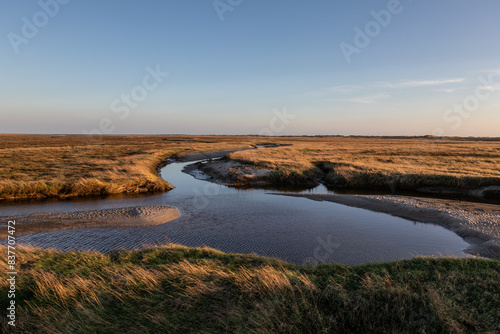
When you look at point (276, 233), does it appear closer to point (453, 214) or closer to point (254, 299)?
point (254, 299)

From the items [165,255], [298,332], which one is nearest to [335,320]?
[298,332]

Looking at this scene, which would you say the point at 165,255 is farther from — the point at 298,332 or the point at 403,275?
the point at 403,275

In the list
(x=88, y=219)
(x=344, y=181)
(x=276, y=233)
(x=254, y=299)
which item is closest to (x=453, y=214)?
(x=276, y=233)

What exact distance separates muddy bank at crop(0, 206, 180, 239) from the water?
809 millimetres

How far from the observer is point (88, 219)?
1628 cm

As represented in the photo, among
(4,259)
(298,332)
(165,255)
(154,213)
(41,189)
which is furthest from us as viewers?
(41,189)

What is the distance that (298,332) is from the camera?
5.02m

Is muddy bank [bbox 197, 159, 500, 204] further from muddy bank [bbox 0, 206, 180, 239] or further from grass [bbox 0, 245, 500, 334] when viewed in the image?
grass [bbox 0, 245, 500, 334]

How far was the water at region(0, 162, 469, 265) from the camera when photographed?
12.2 m

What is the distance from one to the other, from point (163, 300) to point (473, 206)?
22006mm

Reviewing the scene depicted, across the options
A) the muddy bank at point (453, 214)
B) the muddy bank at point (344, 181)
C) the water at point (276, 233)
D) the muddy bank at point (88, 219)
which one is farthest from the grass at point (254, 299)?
the muddy bank at point (344, 181)

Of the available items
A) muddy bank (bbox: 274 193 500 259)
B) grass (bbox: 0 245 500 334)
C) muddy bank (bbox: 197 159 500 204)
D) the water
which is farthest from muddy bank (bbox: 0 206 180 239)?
muddy bank (bbox: 197 159 500 204)

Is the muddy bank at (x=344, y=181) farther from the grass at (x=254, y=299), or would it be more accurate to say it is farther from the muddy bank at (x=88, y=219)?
the grass at (x=254, y=299)

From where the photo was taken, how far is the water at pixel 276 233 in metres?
12.2
